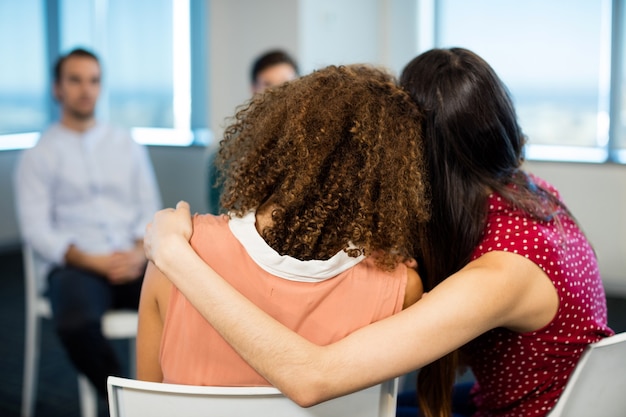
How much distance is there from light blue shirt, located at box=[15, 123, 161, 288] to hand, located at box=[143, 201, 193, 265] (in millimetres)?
1691

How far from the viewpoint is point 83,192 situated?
317cm

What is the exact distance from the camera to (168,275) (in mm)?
1203

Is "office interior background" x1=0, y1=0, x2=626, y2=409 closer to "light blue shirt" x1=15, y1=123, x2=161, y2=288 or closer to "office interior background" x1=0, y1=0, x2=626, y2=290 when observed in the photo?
"office interior background" x1=0, y1=0, x2=626, y2=290

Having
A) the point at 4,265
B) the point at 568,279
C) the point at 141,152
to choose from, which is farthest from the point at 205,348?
the point at 4,265

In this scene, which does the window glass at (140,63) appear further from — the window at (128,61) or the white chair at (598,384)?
the white chair at (598,384)

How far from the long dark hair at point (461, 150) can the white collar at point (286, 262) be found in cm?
22

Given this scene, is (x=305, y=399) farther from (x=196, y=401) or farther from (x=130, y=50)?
(x=130, y=50)

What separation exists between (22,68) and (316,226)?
223 inches

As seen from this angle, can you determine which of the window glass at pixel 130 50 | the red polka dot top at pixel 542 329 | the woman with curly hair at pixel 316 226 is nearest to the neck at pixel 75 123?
the woman with curly hair at pixel 316 226

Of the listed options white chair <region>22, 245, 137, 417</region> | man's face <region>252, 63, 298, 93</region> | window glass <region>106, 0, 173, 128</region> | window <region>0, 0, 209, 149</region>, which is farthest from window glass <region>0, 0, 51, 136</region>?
white chair <region>22, 245, 137, 417</region>

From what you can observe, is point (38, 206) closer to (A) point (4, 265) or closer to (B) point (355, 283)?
(B) point (355, 283)

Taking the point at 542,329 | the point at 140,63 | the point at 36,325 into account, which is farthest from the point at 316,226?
the point at 140,63

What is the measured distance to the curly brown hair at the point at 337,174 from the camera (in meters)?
1.26

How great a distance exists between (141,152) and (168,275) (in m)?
2.33
